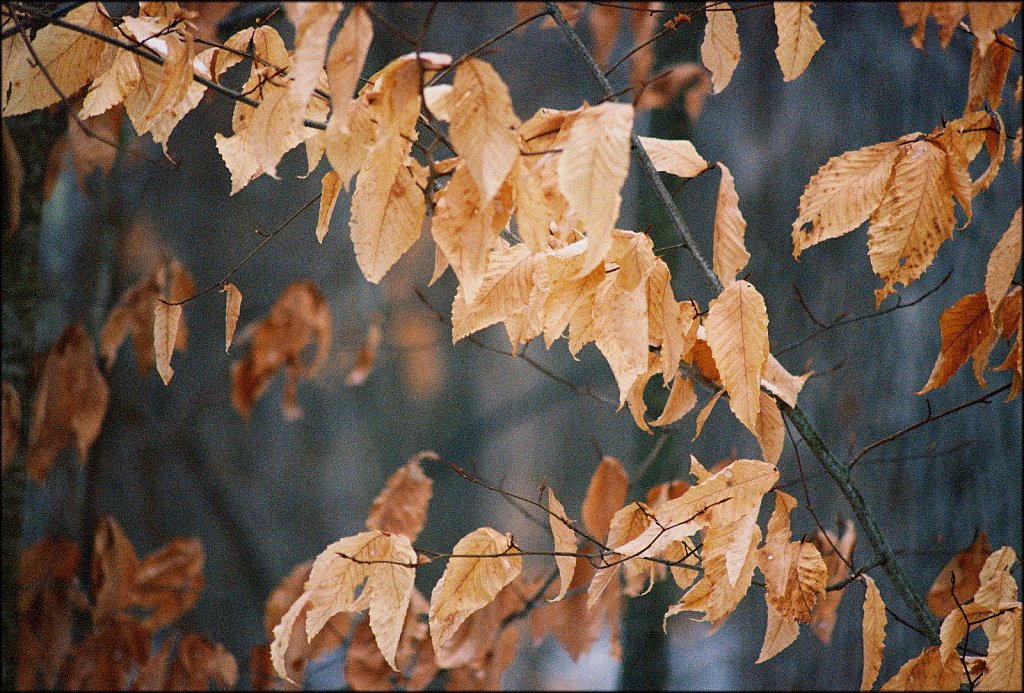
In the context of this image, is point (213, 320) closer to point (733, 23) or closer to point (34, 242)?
point (34, 242)

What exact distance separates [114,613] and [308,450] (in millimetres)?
405

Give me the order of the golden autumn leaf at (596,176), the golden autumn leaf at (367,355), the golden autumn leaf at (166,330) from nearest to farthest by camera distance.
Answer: the golden autumn leaf at (596,176) < the golden autumn leaf at (166,330) < the golden autumn leaf at (367,355)

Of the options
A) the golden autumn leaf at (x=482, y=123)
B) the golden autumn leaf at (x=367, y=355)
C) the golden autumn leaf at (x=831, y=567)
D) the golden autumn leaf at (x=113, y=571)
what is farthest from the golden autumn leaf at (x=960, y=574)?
the golden autumn leaf at (x=113, y=571)

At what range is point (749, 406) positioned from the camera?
47cm

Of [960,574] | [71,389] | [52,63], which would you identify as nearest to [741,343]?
[52,63]

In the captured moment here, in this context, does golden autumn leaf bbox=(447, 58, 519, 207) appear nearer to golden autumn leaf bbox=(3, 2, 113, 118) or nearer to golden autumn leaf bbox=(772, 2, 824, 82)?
golden autumn leaf bbox=(772, 2, 824, 82)

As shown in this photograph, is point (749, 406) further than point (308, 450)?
No

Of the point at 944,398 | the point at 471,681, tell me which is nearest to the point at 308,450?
the point at 471,681

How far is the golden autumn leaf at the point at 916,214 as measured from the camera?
517mm

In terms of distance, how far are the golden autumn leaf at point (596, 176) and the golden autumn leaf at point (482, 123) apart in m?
0.03

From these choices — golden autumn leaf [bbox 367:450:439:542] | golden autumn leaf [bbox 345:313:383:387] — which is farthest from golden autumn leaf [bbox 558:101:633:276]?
golden autumn leaf [bbox 345:313:383:387]

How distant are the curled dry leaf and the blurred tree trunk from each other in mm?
305

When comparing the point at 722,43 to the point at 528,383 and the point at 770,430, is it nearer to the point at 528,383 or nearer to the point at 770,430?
the point at 770,430

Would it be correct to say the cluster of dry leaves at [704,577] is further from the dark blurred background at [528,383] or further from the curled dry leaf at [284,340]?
the curled dry leaf at [284,340]
